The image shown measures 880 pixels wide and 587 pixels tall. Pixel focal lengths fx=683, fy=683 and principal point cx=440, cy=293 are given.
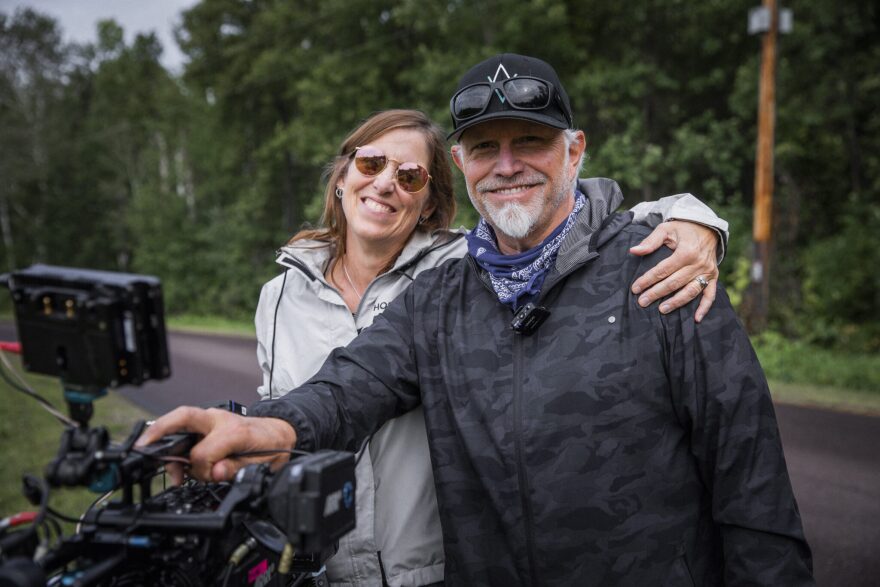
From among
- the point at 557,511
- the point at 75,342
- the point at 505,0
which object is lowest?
the point at 557,511

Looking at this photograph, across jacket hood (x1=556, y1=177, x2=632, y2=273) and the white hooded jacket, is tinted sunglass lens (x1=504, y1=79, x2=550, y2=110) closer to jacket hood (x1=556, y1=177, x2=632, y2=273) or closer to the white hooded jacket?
jacket hood (x1=556, y1=177, x2=632, y2=273)

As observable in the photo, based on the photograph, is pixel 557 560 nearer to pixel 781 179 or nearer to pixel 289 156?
pixel 781 179

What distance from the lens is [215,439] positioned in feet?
5.12

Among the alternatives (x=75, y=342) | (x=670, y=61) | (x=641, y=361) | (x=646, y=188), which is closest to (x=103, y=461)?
(x=75, y=342)

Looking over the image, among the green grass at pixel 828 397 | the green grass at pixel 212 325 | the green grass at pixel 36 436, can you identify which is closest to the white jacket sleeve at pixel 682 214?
the green grass at pixel 36 436

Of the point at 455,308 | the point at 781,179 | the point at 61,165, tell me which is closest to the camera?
the point at 455,308

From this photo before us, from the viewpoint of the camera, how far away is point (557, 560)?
6.09ft

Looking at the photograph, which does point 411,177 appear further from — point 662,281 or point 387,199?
point 662,281

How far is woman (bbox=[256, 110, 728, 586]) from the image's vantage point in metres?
2.18

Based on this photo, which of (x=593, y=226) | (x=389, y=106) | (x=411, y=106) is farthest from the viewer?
(x=389, y=106)

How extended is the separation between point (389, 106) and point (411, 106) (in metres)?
1.77

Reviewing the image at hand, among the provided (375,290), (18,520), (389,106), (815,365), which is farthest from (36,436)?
(389,106)

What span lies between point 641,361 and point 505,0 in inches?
649

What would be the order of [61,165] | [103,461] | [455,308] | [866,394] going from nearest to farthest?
[103,461], [455,308], [866,394], [61,165]
